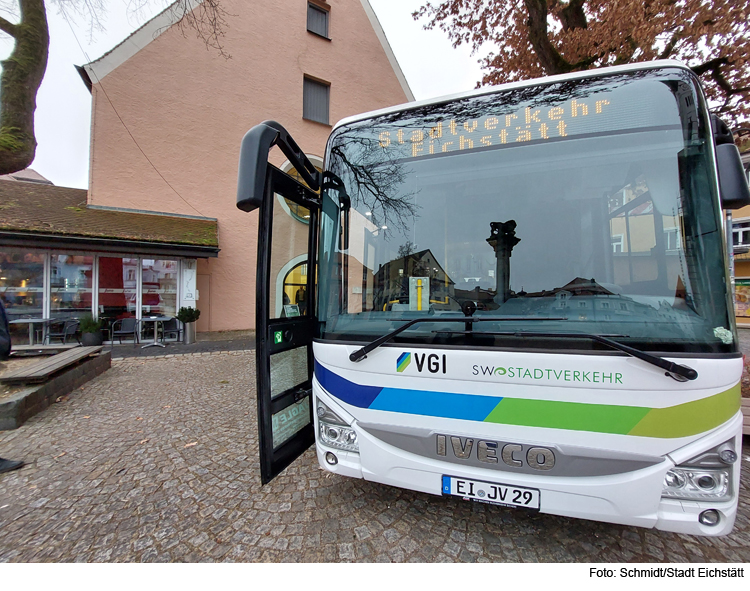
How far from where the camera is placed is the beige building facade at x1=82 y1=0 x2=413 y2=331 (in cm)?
1012

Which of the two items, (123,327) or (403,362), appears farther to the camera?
(123,327)

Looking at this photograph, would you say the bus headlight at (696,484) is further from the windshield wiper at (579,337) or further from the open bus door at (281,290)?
the open bus door at (281,290)

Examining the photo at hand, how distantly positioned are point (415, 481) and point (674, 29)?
7.92m

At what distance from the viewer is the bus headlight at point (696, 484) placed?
1548 mm

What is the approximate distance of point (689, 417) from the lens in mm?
1514

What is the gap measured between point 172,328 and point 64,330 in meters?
2.55

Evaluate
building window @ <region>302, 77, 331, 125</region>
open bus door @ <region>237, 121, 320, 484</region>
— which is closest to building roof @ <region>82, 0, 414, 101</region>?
building window @ <region>302, 77, 331, 125</region>

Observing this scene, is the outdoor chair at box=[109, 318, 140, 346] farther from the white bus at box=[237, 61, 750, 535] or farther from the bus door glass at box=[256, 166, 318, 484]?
the white bus at box=[237, 61, 750, 535]

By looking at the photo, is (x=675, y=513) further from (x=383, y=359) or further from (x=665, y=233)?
(x=383, y=359)

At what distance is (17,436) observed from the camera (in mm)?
3730

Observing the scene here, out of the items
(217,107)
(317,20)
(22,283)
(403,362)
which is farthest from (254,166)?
(317,20)

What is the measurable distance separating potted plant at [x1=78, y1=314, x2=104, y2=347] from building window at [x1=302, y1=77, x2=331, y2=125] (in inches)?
380

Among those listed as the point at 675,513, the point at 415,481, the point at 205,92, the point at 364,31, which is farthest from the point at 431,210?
the point at 364,31

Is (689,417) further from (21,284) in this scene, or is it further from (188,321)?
(21,284)
